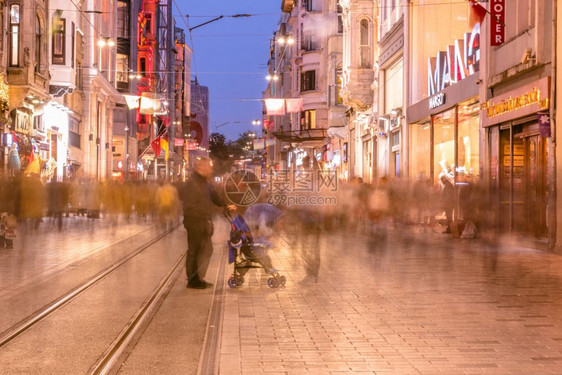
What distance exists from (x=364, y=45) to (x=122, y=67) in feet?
99.2

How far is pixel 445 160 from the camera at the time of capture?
93.3 ft

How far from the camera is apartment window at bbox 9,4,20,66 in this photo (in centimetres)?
3020

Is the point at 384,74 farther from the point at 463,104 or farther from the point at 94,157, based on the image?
the point at 94,157

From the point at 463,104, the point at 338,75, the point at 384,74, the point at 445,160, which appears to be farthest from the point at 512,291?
the point at 338,75

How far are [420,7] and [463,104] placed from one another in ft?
21.7

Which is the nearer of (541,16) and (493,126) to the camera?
(541,16)

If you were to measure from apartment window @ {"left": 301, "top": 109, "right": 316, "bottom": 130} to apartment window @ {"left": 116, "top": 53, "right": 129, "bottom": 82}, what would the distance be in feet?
49.0

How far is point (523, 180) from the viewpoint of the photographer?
67.3 feet

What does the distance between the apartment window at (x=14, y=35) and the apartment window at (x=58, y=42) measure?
6.96 meters

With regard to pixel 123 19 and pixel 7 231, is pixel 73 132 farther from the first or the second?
pixel 7 231

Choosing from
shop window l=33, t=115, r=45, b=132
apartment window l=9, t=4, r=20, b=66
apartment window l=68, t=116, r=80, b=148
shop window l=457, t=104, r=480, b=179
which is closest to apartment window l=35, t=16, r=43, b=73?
apartment window l=9, t=4, r=20, b=66

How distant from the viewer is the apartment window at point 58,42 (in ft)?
123

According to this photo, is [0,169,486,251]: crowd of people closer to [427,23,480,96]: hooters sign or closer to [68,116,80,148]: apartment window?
[427,23,480,96]: hooters sign

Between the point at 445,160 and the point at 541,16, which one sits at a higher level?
the point at 541,16
